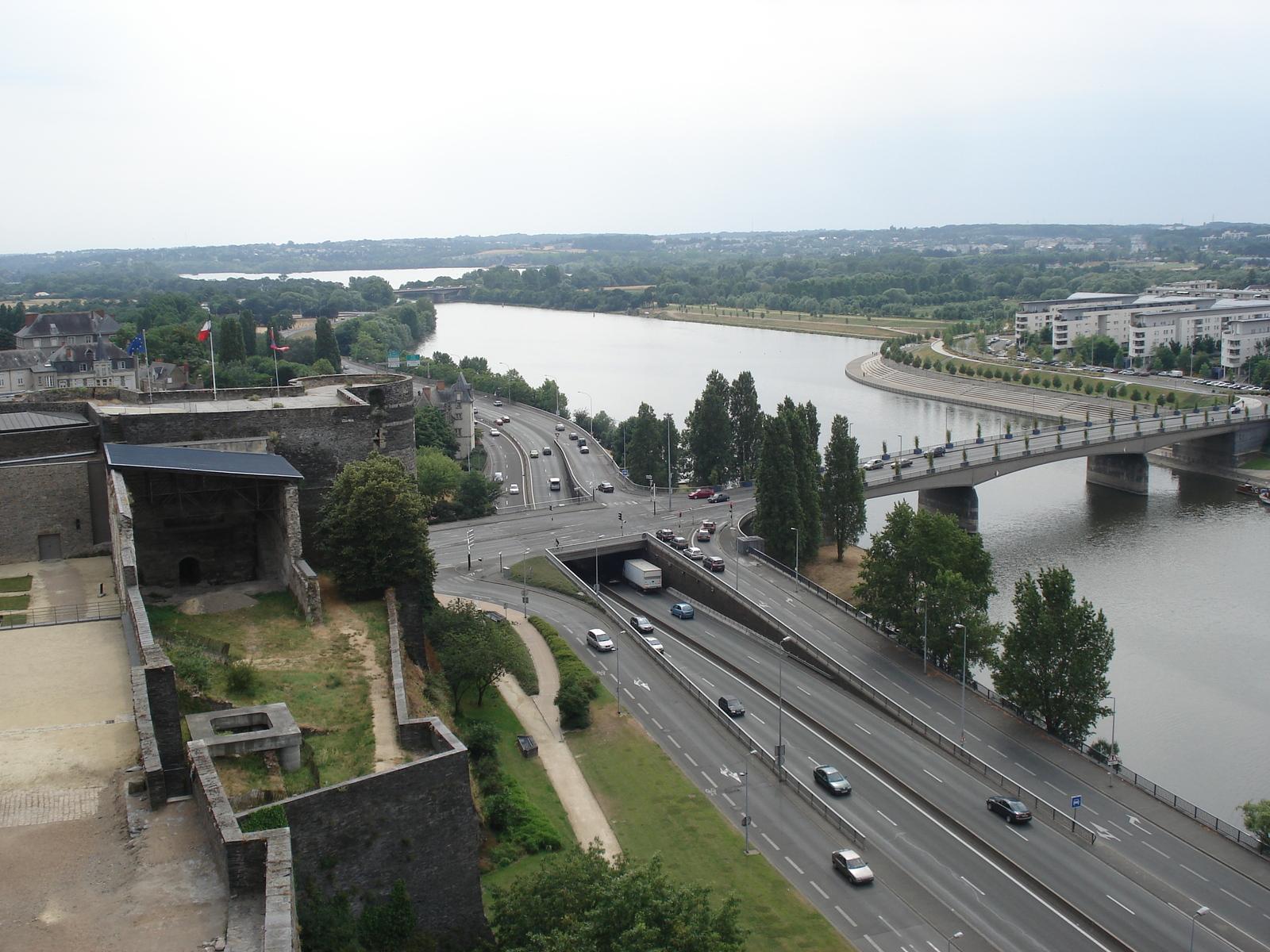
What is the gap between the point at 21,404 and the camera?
109 feet

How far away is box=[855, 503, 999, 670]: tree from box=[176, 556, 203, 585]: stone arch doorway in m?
23.6

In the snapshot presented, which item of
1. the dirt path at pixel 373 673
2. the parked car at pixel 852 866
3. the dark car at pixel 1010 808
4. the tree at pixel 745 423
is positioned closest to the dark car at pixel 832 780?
the parked car at pixel 852 866

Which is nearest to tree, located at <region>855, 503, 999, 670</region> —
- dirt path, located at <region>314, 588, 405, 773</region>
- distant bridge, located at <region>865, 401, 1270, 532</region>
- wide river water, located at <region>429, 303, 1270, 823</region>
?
wide river water, located at <region>429, 303, 1270, 823</region>

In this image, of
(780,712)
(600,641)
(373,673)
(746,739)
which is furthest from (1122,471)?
(373,673)

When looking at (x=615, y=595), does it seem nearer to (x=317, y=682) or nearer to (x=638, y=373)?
(x=317, y=682)

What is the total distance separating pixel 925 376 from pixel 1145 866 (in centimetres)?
9852

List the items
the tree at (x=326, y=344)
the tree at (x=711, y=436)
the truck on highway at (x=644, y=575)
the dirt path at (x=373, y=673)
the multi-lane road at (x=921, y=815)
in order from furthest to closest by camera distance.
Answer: the tree at (x=326, y=344), the tree at (x=711, y=436), the truck on highway at (x=644, y=575), the multi-lane road at (x=921, y=815), the dirt path at (x=373, y=673)

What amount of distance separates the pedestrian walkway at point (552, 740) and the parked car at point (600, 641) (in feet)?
6.00

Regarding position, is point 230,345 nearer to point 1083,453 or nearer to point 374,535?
point 1083,453

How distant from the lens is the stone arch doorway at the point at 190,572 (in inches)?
1169

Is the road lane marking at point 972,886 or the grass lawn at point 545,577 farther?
the grass lawn at point 545,577

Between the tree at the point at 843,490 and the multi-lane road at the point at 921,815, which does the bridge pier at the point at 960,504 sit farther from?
the multi-lane road at the point at 921,815

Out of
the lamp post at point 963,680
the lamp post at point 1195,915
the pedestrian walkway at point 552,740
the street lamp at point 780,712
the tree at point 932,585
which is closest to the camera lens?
the lamp post at point 1195,915

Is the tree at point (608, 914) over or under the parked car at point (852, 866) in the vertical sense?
over
